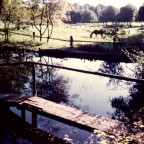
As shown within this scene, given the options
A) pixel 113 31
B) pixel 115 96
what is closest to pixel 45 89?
pixel 115 96

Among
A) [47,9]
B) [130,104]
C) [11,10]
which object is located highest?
[47,9]

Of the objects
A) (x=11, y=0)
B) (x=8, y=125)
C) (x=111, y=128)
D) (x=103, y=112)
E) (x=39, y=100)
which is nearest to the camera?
(x=111, y=128)

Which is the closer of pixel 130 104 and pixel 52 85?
pixel 130 104

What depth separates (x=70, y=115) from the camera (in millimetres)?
6312

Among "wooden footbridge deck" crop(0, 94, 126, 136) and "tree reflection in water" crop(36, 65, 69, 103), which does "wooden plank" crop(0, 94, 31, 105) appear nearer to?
"wooden footbridge deck" crop(0, 94, 126, 136)

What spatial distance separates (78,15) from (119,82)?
3318 inches

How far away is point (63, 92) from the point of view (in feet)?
41.1

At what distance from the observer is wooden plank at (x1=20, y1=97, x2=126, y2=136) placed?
5.52m

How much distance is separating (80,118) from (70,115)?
1.21 feet

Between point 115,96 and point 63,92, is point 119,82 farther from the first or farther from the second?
point 63,92

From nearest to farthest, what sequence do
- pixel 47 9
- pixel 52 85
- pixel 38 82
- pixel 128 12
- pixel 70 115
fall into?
pixel 70 115 < pixel 52 85 < pixel 38 82 < pixel 47 9 < pixel 128 12

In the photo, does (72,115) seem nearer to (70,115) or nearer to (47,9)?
(70,115)

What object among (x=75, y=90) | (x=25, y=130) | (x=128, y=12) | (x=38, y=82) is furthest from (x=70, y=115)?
(x=128, y=12)

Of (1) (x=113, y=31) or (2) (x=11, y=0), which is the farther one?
(2) (x=11, y=0)
